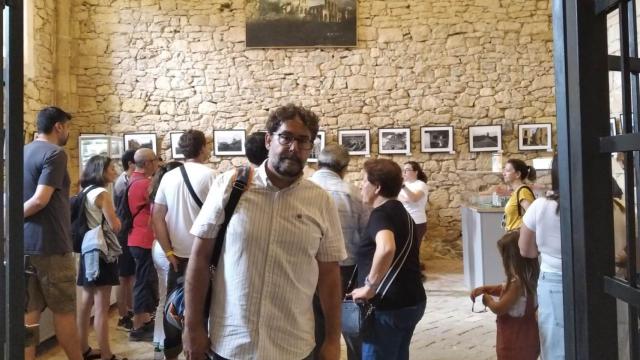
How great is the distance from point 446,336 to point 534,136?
203 inches

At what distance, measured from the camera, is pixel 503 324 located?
2.74 metres

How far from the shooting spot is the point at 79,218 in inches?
148

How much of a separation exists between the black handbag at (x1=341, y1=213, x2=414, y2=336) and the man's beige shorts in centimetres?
172

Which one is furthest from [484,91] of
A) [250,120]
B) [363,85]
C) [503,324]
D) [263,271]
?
[263,271]

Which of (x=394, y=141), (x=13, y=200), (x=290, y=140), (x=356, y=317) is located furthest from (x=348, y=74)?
(x=13, y=200)

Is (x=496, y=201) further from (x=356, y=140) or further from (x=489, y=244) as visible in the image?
(x=356, y=140)

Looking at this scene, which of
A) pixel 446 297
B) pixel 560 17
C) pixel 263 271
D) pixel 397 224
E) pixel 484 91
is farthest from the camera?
pixel 484 91

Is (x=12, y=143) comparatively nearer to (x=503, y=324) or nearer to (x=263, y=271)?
(x=263, y=271)

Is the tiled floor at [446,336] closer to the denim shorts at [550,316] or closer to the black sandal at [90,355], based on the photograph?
the black sandal at [90,355]

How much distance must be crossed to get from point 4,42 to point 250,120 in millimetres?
7758

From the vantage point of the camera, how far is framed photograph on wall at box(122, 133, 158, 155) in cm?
882

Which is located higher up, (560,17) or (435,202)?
(560,17)

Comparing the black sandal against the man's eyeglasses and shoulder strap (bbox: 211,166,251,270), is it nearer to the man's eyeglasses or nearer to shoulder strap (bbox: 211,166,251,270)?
shoulder strap (bbox: 211,166,251,270)

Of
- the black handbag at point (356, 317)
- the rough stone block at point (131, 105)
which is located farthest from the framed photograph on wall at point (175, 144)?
the black handbag at point (356, 317)
